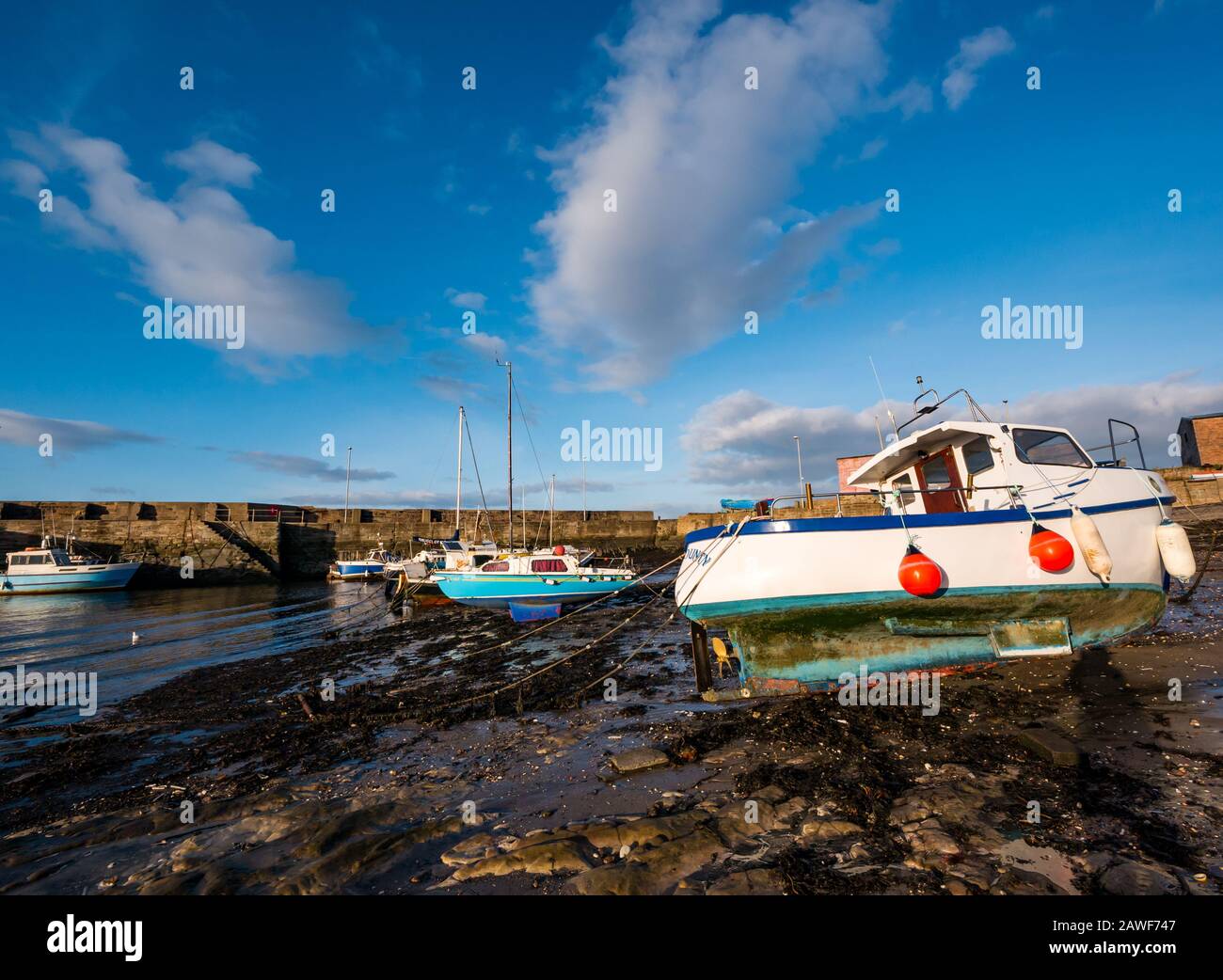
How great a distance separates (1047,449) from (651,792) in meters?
7.97

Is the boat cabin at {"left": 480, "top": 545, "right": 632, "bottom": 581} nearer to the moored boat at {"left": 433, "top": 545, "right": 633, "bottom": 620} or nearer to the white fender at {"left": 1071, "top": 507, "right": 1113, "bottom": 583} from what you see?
the moored boat at {"left": 433, "top": 545, "right": 633, "bottom": 620}

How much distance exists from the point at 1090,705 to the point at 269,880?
8.85 m

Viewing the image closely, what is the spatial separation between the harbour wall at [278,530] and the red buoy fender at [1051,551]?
26517 millimetres

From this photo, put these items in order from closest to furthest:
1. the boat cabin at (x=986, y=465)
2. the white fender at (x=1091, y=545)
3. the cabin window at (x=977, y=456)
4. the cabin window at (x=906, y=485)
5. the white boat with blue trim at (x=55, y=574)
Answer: the white fender at (x=1091, y=545) → the boat cabin at (x=986, y=465) → the cabin window at (x=977, y=456) → the cabin window at (x=906, y=485) → the white boat with blue trim at (x=55, y=574)

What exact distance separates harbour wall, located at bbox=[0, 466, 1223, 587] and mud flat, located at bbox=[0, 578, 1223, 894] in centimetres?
2687

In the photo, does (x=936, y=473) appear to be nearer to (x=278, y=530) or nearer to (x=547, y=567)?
(x=547, y=567)

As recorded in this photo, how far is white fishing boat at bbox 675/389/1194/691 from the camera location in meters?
6.71

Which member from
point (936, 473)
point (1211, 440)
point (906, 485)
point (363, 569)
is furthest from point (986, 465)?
point (1211, 440)

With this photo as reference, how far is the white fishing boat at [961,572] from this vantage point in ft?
22.0

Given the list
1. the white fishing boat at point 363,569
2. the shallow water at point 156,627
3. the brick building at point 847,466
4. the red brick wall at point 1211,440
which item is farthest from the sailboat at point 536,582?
the red brick wall at point 1211,440

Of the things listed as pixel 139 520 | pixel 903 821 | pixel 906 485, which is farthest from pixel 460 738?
pixel 139 520

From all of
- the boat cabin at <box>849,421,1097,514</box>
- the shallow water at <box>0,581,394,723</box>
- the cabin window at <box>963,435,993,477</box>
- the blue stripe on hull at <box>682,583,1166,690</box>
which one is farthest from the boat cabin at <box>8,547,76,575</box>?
the cabin window at <box>963,435,993,477</box>

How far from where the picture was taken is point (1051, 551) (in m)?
6.70

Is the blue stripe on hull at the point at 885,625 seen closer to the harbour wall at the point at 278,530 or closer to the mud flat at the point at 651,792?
the mud flat at the point at 651,792
